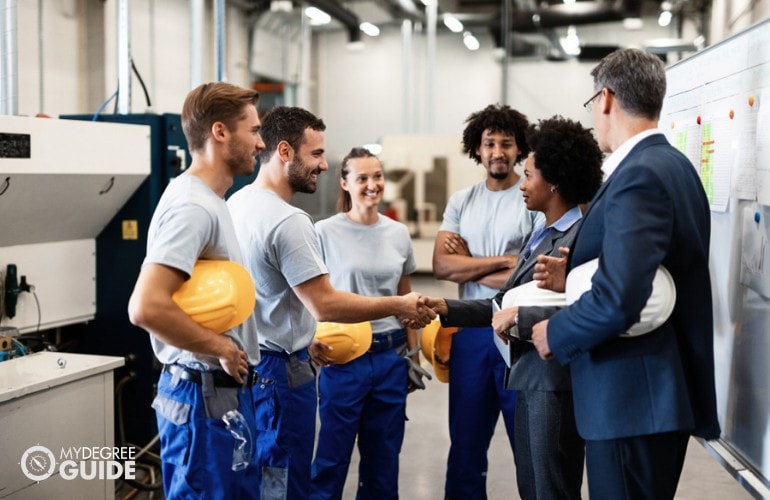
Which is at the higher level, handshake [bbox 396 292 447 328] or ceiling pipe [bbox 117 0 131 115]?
ceiling pipe [bbox 117 0 131 115]

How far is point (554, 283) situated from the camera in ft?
5.49

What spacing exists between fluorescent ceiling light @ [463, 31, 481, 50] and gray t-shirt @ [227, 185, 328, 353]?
22.3 ft

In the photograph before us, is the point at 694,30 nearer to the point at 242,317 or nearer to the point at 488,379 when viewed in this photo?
A: the point at 488,379

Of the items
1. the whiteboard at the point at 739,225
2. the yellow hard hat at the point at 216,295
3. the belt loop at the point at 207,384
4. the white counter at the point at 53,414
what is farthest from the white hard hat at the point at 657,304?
the white counter at the point at 53,414

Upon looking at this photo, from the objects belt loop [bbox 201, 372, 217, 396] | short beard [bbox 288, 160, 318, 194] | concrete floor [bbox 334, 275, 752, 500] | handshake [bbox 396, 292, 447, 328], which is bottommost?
concrete floor [bbox 334, 275, 752, 500]

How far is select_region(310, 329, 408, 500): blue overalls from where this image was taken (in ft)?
8.10

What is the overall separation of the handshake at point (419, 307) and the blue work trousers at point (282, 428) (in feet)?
1.19

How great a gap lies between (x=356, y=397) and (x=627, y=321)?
1.27 meters

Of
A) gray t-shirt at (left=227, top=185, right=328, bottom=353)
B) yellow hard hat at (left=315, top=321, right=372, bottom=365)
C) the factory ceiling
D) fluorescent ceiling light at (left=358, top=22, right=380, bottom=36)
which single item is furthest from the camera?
fluorescent ceiling light at (left=358, top=22, right=380, bottom=36)

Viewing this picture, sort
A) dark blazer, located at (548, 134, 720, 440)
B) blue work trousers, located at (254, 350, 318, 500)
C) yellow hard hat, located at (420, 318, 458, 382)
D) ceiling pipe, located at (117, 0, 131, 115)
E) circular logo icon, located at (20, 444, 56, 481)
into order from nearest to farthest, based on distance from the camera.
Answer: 1. dark blazer, located at (548, 134, 720, 440)
2. blue work trousers, located at (254, 350, 318, 500)
3. circular logo icon, located at (20, 444, 56, 481)
4. yellow hard hat, located at (420, 318, 458, 382)
5. ceiling pipe, located at (117, 0, 131, 115)

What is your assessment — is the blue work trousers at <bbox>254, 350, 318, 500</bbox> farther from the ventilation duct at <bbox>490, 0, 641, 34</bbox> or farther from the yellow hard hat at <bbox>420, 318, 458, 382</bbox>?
the ventilation duct at <bbox>490, 0, 641, 34</bbox>

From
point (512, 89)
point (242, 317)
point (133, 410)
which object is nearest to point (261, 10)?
point (512, 89)

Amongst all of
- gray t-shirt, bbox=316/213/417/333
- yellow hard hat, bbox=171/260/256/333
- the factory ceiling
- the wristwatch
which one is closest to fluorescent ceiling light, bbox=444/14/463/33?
the factory ceiling

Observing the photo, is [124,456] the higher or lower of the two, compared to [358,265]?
lower
